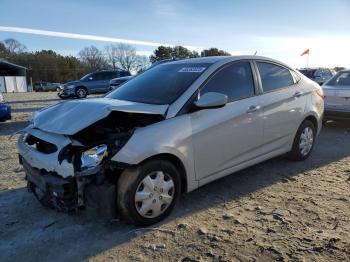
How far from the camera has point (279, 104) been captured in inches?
203

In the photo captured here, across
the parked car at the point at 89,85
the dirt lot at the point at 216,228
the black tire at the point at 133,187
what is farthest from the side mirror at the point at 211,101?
the parked car at the point at 89,85

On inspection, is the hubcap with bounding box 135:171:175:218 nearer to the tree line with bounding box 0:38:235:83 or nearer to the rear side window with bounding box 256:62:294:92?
the rear side window with bounding box 256:62:294:92

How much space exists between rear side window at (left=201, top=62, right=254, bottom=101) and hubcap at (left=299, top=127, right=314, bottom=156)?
1.57 meters

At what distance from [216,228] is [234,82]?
1.90 meters

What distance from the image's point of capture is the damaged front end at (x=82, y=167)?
3451 millimetres

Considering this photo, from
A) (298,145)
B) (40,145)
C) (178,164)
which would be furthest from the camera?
(298,145)

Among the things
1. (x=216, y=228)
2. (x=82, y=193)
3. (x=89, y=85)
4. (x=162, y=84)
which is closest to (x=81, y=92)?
(x=89, y=85)

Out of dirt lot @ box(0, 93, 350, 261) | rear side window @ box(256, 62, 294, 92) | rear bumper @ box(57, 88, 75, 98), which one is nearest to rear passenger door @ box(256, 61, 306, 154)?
rear side window @ box(256, 62, 294, 92)

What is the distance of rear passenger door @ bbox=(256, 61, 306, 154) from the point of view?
5.00 meters

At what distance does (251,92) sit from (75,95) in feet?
64.6

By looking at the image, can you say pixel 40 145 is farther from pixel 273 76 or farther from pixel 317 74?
pixel 317 74

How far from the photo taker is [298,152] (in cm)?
579

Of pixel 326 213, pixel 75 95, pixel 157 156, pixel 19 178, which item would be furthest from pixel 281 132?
pixel 75 95

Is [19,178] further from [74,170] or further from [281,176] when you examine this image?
[281,176]
